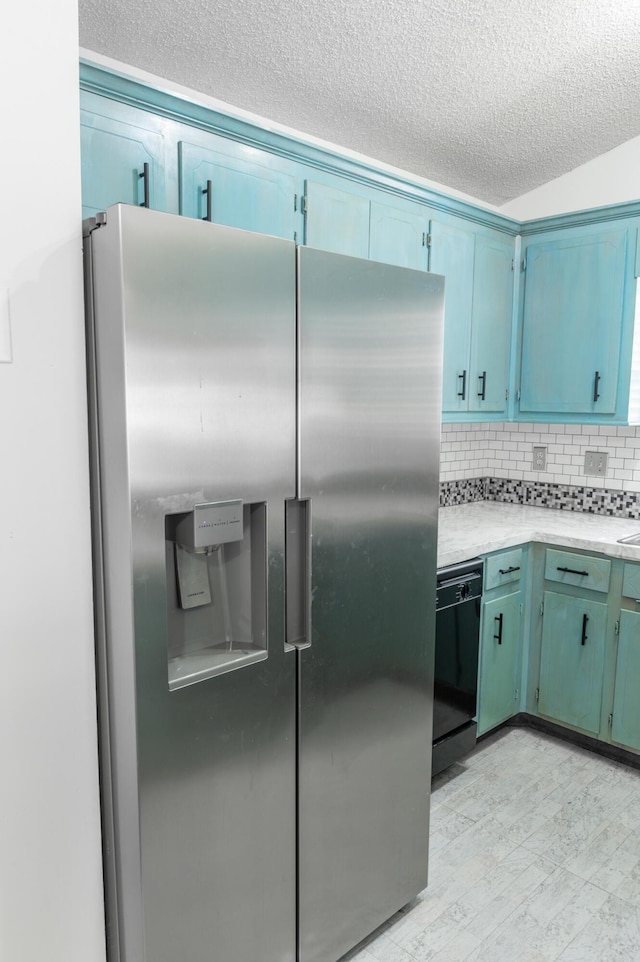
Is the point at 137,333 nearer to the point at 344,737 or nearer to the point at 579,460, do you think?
the point at 344,737

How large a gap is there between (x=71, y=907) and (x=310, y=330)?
1.36 metres

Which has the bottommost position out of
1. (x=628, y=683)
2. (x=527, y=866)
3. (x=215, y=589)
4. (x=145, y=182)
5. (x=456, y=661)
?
(x=527, y=866)

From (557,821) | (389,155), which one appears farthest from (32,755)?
(389,155)

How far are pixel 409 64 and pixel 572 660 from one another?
251 centimetres

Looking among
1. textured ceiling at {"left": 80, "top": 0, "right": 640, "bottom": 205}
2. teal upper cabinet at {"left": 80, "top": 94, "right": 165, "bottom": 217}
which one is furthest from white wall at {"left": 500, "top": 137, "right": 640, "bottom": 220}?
teal upper cabinet at {"left": 80, "top": 94, "right": 165, "bottom": 217}

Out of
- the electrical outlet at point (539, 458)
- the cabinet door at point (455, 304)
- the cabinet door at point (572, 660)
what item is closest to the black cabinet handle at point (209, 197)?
the cabinet door at point (455, 304)

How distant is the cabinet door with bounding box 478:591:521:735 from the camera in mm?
2834

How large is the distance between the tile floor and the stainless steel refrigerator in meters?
0.24

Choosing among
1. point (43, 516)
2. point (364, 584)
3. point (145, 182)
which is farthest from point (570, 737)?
point (145, 182)

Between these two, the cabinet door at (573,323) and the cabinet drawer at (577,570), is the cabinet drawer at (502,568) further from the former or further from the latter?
the cabinet door at (573,323)

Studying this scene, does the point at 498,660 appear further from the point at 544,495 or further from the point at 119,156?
the point at 119,156

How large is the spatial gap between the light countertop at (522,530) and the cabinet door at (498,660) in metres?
0.28

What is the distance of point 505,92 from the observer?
2590mm

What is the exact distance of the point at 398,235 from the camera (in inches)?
106
